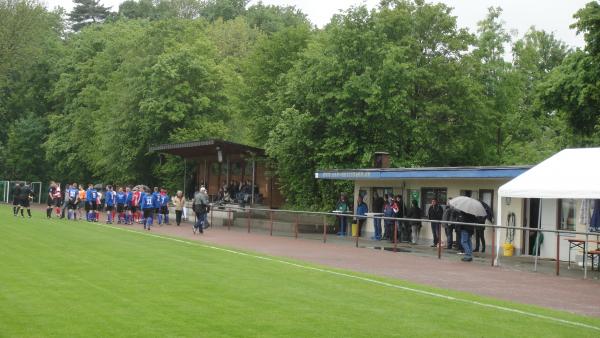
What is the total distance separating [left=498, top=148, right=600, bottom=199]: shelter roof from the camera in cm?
1972

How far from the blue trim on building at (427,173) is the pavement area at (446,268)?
284 centimetres

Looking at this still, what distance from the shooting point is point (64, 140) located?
63.4 m

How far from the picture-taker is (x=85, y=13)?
103 m

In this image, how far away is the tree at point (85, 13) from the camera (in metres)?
102

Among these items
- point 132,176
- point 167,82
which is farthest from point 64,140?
point 167,82

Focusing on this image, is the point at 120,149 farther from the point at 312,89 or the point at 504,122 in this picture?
the point at 504,122

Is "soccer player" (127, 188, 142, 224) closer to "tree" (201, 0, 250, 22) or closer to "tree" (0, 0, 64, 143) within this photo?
"tree" (0, 0, 64, 143)

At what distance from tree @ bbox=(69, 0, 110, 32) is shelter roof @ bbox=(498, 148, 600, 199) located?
8856 cm

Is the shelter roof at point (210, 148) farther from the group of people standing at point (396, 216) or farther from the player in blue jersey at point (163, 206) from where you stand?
the group of people standing at point (396, 216)

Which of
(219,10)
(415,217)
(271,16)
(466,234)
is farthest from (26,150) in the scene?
(466,234)

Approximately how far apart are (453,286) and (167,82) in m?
35.5

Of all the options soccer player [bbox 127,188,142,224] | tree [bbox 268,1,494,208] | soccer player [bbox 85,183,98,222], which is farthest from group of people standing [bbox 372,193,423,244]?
soccer player [bbox 85,183,98,222]

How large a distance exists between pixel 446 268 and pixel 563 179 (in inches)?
161

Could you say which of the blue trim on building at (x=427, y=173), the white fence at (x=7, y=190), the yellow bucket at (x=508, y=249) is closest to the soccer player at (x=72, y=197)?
the blue trim on building at (x=427, y=173)
